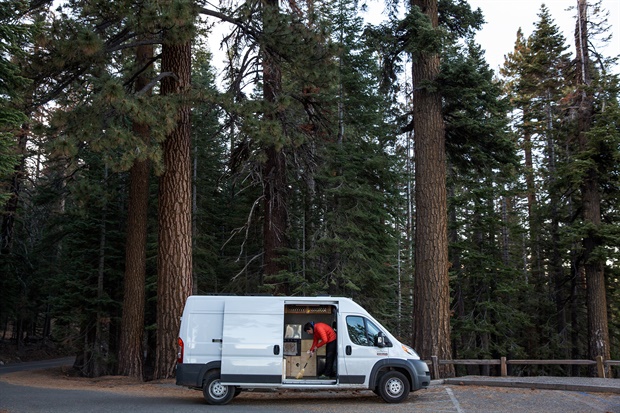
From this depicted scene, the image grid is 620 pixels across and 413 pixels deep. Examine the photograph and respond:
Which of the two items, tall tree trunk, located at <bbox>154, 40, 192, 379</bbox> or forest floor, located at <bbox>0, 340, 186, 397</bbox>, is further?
tall tree trunk, located at <bbox>154, 40, 192, 379</bbox>

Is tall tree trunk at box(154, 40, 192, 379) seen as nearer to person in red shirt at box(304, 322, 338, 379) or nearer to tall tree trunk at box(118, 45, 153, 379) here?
tall tree trunk at box(118, 45, 153, 379)

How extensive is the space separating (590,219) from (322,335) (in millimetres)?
15396

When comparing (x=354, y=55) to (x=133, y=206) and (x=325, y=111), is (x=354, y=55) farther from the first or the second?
(x=133, y=206)

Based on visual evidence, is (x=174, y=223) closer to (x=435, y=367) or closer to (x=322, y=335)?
(x=322, y=335)

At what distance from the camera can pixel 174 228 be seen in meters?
14.7

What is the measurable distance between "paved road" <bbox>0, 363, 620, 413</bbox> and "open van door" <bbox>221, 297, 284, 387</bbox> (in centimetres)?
60

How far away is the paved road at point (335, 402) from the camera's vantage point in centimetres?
1022

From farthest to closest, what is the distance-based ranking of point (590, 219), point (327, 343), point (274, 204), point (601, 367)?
point (590, 219), point (274, 204), point (601, 367), point (327, 343)

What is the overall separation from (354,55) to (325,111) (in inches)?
210

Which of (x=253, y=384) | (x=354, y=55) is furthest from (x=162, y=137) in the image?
(x=354, y=55)

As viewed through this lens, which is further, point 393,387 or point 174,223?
point 174,223

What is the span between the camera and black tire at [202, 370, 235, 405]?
11.3 metres

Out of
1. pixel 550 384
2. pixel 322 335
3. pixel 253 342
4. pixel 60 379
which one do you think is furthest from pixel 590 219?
pixel 60 379

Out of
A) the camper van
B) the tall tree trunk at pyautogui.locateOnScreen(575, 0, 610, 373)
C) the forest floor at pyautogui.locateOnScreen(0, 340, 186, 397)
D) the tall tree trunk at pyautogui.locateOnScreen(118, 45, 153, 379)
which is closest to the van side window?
the camper van
